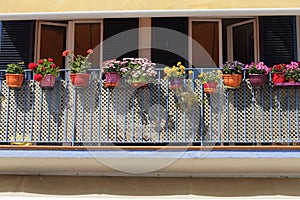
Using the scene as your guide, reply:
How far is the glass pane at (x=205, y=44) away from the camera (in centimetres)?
960

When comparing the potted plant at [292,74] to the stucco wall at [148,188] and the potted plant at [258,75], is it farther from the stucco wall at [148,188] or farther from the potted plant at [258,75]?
the stucco wall at [148,188]

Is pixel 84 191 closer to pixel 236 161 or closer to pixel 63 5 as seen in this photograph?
pixel 236 161

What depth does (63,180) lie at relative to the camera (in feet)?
25.8

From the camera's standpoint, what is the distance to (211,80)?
23.4 ft

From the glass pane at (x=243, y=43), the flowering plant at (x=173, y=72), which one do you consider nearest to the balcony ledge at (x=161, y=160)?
the flowering plant at (x=173, y=72)

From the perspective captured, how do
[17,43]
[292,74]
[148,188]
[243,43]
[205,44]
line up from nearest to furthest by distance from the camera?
[292,74] → [148,188] → [17,43] → [205,44] → [243,43]

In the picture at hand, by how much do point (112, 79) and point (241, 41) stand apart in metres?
3.77

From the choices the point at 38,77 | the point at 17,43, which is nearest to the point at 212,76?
the point at 38,77

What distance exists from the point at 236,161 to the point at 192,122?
871 millimetres

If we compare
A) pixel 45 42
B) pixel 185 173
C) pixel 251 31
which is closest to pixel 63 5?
pixel 45 42

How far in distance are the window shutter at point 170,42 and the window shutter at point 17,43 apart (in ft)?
7.96

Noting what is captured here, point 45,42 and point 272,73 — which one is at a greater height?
point 45,42

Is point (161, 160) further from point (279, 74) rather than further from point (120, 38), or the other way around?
point (120, 38)

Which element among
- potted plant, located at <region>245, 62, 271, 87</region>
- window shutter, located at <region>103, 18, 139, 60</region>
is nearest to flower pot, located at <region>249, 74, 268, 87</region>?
potted plant, located at <region>245, 62, 271, 87</region>
